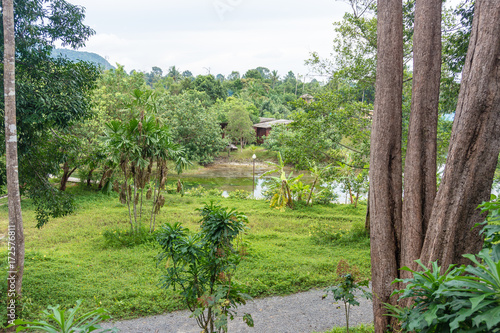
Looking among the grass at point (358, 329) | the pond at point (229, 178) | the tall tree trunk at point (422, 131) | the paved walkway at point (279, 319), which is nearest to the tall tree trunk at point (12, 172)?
the paved walkway at point (279, 319)

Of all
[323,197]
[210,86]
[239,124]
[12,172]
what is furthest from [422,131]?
[210,86]

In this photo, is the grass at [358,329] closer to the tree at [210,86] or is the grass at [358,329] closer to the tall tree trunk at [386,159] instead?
the tall tree trunk at [386,159]

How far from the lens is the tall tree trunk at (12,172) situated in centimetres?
421

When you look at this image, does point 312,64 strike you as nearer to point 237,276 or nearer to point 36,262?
point 237,276

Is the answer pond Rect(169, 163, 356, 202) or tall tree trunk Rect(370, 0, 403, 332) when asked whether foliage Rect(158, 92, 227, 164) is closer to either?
pond Rect(169, 163, 356, 202)

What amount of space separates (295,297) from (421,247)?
2859mm

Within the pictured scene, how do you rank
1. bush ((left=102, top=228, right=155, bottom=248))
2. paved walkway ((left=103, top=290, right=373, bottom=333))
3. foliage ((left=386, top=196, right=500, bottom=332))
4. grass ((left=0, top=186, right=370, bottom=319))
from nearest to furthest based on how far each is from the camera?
1. foliage ((left=386, top=196, right=500, bottom=332))
2. paved walkway ((left=103, top=290, right=373, bottom=333))
3. grass ((left=0, top=186, right=370, bottom=319))
4. bush ((left=102, top=228, right=155, bottom=248))

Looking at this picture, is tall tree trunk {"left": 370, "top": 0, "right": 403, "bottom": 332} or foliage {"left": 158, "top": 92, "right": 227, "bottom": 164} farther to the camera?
foliage {"left": 158, "top": 92, "right": 227, "bottom": 164}

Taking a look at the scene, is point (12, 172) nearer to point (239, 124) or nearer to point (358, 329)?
point (358, 329)

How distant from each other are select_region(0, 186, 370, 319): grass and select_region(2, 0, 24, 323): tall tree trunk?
0.34m

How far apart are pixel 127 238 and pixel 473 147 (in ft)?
24.3

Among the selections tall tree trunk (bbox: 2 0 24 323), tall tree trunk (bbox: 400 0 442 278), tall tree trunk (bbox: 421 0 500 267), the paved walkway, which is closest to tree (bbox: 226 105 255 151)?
the paved walkway

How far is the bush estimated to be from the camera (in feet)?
26.3

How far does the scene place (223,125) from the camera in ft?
96.0
